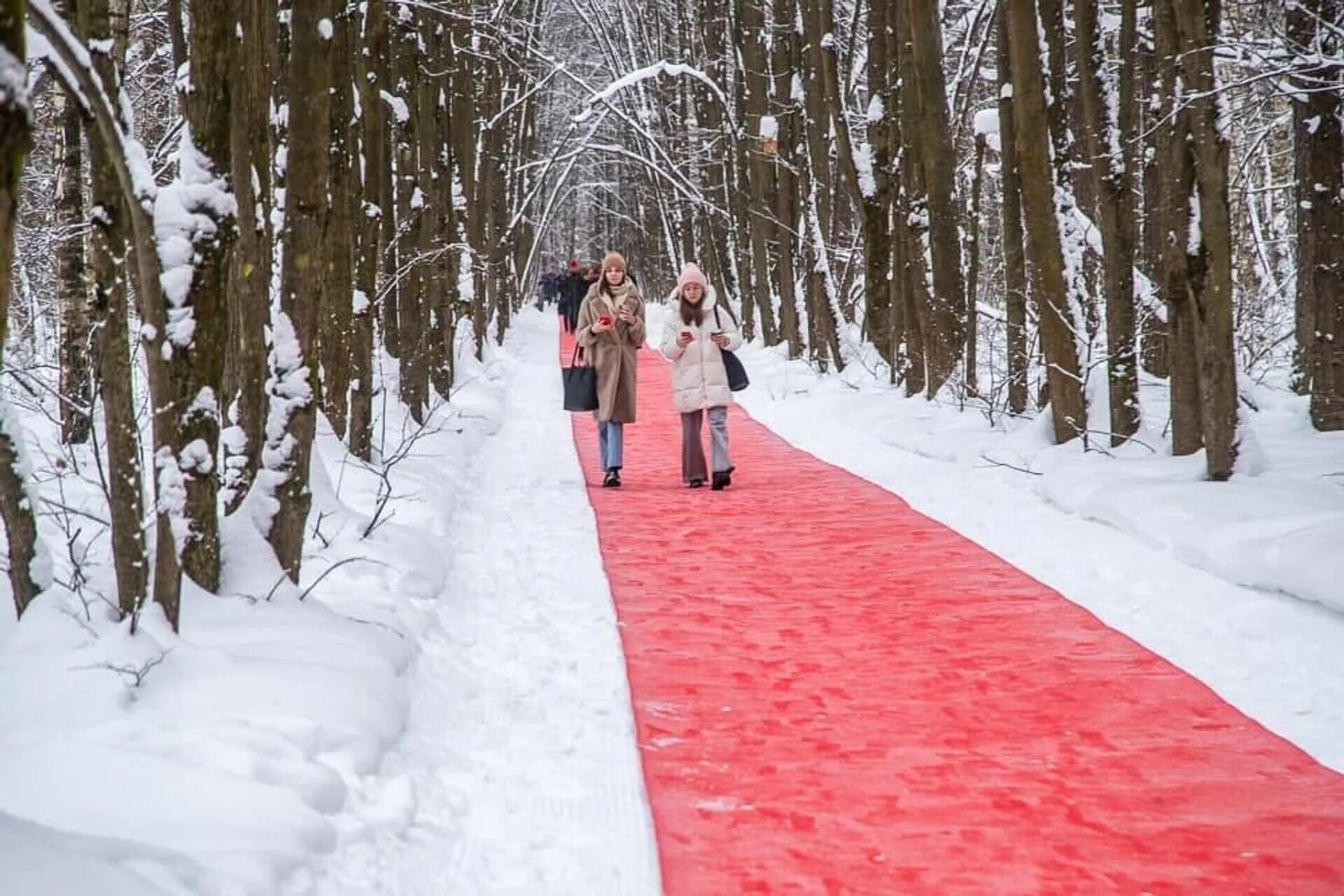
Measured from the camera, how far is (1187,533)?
7.08 metres

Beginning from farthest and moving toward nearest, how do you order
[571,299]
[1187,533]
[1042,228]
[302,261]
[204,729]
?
[571,299] → [1042,228] → [1187,533] → [302,261] → [204,729]

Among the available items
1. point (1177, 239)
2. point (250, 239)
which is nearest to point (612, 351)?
point (1177, 239)

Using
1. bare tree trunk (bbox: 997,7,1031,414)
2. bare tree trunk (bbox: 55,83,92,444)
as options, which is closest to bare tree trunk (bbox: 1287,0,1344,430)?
bare tree trunk (bbox: 997,7,1031,414)

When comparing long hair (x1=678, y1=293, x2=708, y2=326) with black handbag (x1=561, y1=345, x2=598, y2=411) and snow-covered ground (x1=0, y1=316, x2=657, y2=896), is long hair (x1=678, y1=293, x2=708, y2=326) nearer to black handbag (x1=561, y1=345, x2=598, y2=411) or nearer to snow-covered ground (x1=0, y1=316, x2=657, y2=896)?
black handbag (x1=561, y1=345, x2=598, y2=411)

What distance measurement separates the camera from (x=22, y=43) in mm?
1982

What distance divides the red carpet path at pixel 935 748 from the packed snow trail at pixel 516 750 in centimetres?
13

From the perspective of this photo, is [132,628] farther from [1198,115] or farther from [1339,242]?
[1339,242]

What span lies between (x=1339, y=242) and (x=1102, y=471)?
114 inches

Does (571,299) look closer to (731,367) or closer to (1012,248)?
(1012,248)

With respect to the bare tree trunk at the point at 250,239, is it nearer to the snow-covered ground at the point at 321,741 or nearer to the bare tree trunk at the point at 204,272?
the bare tree trunk at the point at 204,272

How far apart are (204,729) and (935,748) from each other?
94.1 inches

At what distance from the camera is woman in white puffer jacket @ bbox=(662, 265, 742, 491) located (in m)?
10.8

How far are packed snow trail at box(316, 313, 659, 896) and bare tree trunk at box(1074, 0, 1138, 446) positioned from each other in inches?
191

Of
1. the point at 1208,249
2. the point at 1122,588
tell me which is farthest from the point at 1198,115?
the point at 1122,588
